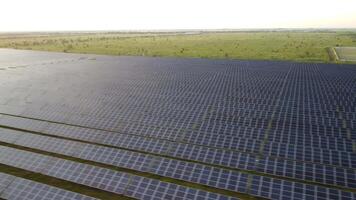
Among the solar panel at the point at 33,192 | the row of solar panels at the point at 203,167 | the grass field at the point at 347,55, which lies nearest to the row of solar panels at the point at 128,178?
the row of solar panels at the point at 203,167

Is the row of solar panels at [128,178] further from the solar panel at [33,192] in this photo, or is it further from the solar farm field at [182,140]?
the solar panel at [33,192]

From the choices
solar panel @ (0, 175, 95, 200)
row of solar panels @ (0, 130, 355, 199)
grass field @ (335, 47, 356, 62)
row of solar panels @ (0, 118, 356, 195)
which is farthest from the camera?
grass field @ (335, 47, 356, 62)

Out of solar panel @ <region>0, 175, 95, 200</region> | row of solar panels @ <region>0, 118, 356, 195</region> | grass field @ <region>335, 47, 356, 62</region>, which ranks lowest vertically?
grass field @ <region>335, 47, 356, 62</region>

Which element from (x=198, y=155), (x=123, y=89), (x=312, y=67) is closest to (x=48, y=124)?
→ (x=123, y=89)

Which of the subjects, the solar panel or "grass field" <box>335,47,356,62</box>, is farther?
"grass field" <box>335,47,356,62</box>

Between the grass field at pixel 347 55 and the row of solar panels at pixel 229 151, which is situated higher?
the row of solar panels at pixel 229 151

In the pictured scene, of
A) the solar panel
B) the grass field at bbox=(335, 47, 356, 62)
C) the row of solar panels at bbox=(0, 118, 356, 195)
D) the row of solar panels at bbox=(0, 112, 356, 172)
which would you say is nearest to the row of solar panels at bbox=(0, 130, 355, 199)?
the row of solar panels at bbox=(0, 118, 356, 195)

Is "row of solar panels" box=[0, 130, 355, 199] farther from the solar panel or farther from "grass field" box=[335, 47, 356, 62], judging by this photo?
"grass field" box=[335, 47, 356, 62]

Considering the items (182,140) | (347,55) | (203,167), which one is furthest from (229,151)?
(347,55)

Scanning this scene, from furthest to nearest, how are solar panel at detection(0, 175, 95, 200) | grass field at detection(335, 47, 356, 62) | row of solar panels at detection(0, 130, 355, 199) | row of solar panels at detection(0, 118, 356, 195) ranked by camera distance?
grass field at detection(335, 47, 356, 62) < row of solar panels at detection(0, 118, 356, 195) < solar panel at detection(0, 175, 95, 200) < row of solar panels at detection(0, 130, 355, 199)

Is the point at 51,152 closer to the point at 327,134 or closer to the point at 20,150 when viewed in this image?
the point at 20,150
